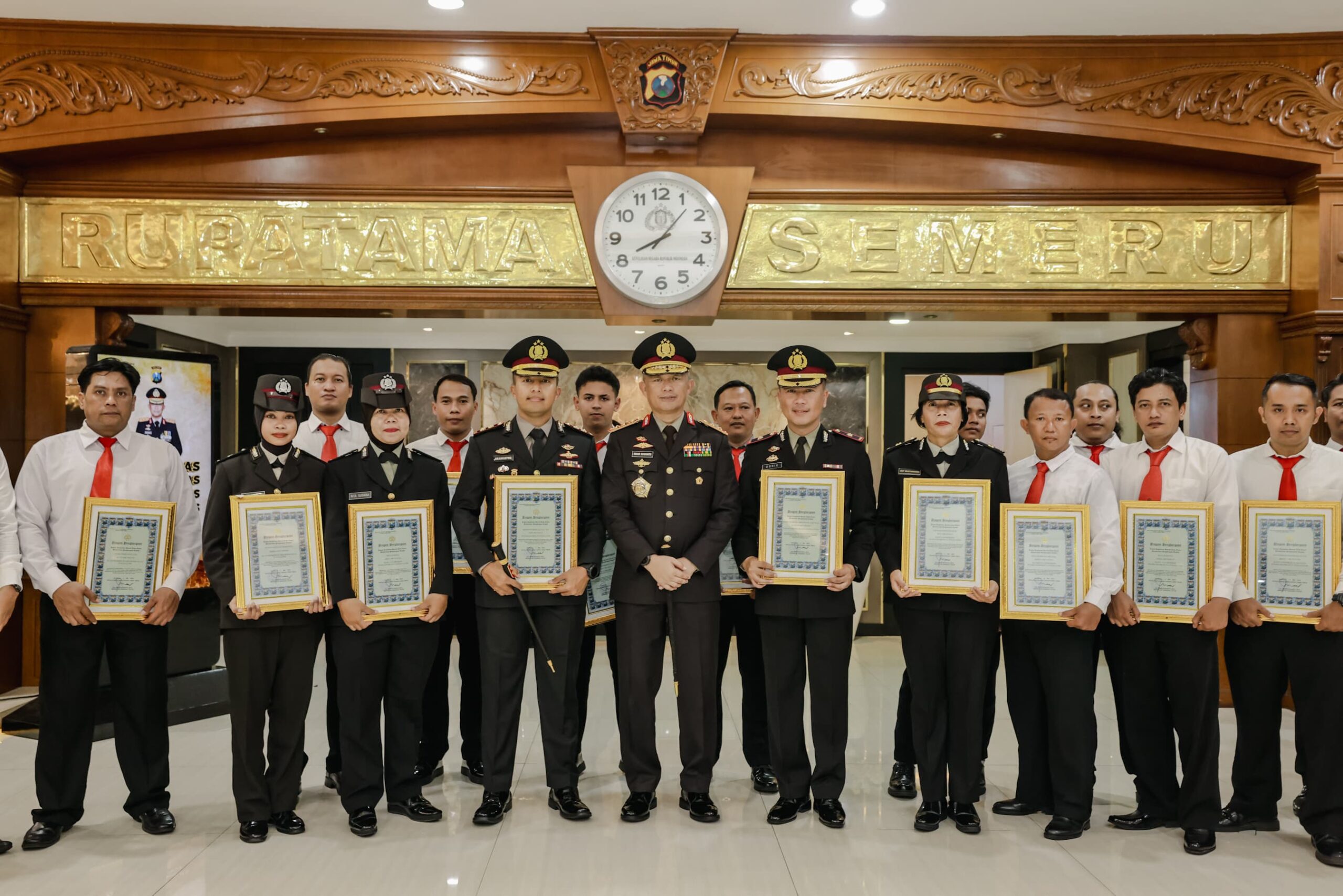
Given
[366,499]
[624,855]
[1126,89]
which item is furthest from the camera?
[1126,89]

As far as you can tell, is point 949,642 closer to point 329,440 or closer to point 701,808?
point 701,808

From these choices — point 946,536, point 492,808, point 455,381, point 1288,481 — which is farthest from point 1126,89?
point 492,808

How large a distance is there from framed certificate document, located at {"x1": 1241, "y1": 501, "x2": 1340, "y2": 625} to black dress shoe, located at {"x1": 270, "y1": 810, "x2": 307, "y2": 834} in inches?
144

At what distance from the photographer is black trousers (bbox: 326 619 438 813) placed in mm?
3430

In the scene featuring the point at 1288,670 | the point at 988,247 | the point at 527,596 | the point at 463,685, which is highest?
the point at 988,247

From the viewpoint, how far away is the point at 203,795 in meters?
3.84

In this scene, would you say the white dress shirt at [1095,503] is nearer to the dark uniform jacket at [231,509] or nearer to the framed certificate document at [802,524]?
the framed certificate document at [802,524]

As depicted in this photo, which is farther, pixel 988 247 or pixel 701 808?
pixel 988 247

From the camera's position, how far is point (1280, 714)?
3.42 m

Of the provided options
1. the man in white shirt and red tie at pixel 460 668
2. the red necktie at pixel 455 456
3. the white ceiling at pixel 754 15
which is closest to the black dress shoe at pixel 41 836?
the man in white shirt and red tie at pixel 460 668

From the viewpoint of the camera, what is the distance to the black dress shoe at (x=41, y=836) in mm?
3283

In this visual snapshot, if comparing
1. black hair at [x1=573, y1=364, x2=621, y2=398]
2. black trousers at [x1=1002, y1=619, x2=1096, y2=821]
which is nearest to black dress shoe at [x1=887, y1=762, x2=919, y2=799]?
black trousers at [x1=1002, y1=619, x2=1096, y2=821]

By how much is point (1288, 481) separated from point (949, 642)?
1.43 metres

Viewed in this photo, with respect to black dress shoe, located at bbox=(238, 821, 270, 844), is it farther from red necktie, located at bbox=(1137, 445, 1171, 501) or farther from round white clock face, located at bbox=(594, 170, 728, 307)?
red necktie, located at bbox=(1137, 445, 1171, 501)
